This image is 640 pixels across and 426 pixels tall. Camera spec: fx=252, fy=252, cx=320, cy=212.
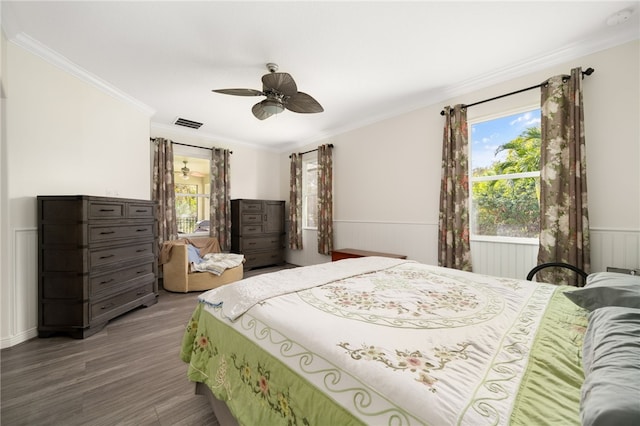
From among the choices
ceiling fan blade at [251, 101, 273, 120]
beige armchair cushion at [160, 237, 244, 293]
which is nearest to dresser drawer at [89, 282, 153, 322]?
beige armchair cushion at [160, 237, 244, 293]

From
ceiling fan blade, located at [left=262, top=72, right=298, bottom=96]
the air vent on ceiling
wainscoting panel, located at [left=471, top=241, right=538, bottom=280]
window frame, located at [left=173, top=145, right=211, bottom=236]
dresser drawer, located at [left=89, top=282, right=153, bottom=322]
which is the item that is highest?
the air vent on ceiling

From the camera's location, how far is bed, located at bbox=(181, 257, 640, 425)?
0.60m

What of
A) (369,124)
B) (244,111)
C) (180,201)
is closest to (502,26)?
(369,124)

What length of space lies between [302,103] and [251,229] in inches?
121

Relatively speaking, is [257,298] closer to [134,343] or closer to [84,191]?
[134,343]

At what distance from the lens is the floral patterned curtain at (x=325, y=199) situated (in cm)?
472

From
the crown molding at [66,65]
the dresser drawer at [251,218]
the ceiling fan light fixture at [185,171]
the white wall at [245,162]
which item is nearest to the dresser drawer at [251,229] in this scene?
the dresser drawer at [251,218]

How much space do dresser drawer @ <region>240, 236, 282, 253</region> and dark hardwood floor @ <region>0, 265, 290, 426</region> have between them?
2.48 metres

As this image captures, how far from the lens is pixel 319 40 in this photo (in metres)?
2.25

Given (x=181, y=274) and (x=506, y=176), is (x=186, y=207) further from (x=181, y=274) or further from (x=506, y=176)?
(x=506, y=176)

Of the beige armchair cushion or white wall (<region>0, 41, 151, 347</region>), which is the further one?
the beige armchair cushion

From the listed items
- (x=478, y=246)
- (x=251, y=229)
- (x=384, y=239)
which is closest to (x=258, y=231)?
(x=251, y=229)

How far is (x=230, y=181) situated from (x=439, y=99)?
13.1 ft

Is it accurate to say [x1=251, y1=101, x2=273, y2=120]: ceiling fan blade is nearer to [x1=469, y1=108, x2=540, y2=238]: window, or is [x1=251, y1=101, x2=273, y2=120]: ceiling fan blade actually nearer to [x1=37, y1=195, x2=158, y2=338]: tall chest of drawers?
[x1=37, y1=195, x2=158, y2=338]: tall chest of drawers
